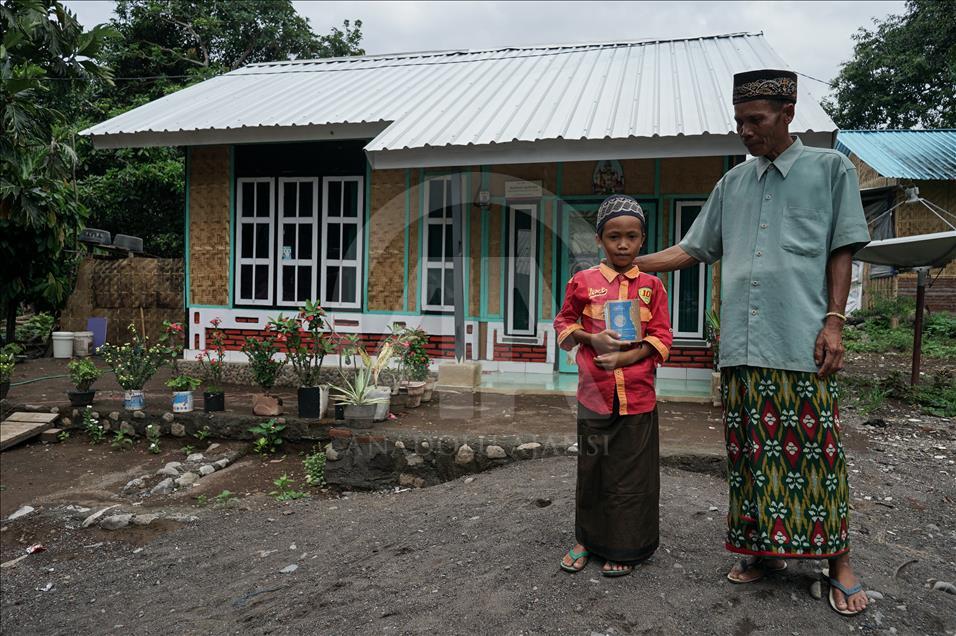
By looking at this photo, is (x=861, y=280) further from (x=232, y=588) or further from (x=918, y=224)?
(x=232, y=588)

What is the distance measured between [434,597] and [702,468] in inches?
92.7

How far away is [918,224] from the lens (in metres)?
13.7

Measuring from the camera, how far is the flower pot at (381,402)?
18.8 feet

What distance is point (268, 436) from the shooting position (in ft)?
20.0

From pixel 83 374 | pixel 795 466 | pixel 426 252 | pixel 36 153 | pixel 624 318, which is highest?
pixel 36 153

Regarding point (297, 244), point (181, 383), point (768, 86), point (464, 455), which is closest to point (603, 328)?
point (768, 86)

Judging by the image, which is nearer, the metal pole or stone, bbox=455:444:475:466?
stone, bbox=455:444:475:466

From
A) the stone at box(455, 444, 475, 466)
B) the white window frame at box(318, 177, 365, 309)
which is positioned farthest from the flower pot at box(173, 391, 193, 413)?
the stone at box(455, 444, 475, 466)

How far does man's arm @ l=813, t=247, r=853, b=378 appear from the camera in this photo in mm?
2365

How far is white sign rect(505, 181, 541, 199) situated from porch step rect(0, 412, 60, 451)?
18.1ft

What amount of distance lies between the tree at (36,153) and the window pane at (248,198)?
313 cm

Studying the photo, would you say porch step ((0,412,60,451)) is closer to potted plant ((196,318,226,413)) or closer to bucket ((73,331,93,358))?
potted plant ((196,318,226,413))

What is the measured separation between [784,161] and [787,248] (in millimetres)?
344

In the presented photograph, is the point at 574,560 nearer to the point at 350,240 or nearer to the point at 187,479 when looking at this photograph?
the point at 187,479
